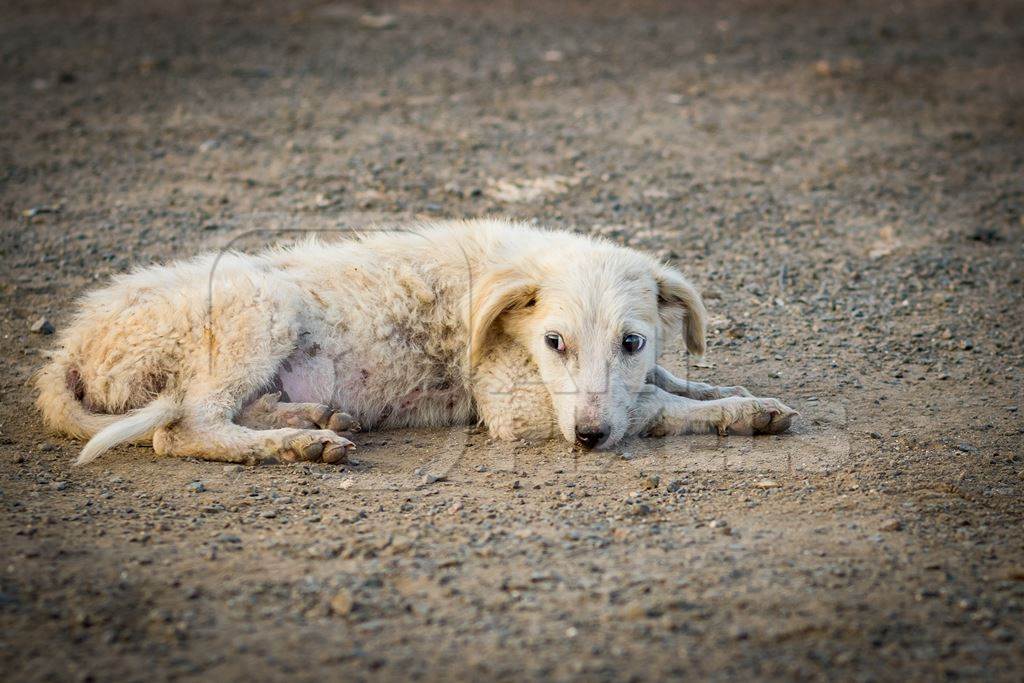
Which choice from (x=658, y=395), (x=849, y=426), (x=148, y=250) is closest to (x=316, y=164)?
(x=148, y=250)

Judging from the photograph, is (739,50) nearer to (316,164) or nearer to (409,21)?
(409,21)

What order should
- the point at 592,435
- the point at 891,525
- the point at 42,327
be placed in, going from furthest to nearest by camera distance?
the point at 42,327, the point at 592,435, the point at 891,525

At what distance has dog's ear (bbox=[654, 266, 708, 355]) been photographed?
5359 mm

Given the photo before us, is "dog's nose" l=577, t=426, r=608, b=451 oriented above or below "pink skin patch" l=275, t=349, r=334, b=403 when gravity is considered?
below

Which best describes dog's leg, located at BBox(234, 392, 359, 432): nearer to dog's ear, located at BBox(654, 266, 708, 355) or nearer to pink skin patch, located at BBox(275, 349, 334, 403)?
pink skin patch, located at BBox(275, 349, 334, 403)

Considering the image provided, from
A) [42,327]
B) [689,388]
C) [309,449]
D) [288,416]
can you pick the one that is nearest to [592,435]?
[689,388]

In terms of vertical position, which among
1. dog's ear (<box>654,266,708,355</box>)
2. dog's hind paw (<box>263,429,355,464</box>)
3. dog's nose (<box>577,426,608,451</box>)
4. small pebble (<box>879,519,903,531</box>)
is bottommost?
small pebble (<box>879,519,903,531</box>)

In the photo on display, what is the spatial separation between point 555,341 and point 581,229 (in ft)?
9.15

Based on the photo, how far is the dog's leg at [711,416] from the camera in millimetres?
5145

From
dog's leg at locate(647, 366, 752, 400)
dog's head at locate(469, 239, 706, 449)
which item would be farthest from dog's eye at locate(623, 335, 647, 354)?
dog's leg at locate(647, 366, 752, 400)

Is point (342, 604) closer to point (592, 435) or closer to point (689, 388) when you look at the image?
point (592, 435)

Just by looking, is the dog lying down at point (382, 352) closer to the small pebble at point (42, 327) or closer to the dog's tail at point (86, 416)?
the dog's tail at point (86, 416)

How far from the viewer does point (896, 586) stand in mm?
3688

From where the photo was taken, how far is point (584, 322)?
16.4ft
